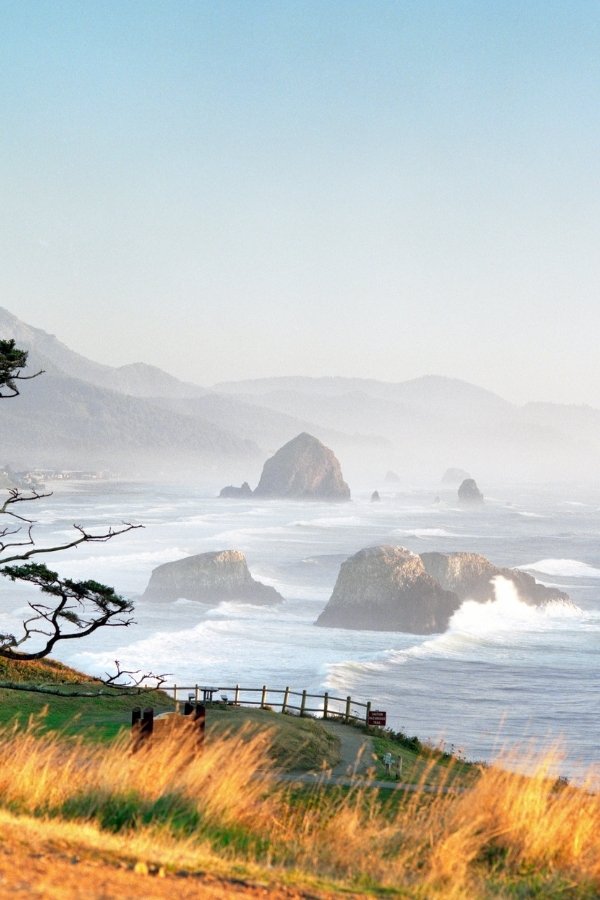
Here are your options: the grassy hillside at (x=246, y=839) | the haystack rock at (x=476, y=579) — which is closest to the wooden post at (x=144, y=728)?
the grassy hillside at (x=246, y=839)

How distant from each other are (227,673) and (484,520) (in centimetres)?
13227

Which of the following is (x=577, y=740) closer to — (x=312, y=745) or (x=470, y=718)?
(x=470, y=718)

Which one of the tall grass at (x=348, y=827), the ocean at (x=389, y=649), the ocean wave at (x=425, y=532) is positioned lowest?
the ocean at (x=389, y=649)

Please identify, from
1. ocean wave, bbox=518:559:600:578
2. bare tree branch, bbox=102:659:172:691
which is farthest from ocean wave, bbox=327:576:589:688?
ocean wave, bbox=518:559:600:578

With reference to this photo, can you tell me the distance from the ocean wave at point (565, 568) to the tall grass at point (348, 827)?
9249 cm

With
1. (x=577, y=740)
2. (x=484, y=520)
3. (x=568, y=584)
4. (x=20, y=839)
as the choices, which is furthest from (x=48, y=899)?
(x=484, y=520)

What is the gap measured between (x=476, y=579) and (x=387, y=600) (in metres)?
10.7

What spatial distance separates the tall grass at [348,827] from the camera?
841 centimetres

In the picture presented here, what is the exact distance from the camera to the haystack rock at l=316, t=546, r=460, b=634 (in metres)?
66.1

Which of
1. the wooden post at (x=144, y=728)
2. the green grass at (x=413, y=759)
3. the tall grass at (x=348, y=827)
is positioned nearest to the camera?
the tall grass at (x=348, y=827)

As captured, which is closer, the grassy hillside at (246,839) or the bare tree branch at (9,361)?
the grassy hillside at (246,839)

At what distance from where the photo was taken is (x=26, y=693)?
96.2 feet

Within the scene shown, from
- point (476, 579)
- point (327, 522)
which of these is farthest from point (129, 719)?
point (327, 522)

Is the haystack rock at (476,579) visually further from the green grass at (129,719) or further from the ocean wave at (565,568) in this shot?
the green grass at (129,719)
